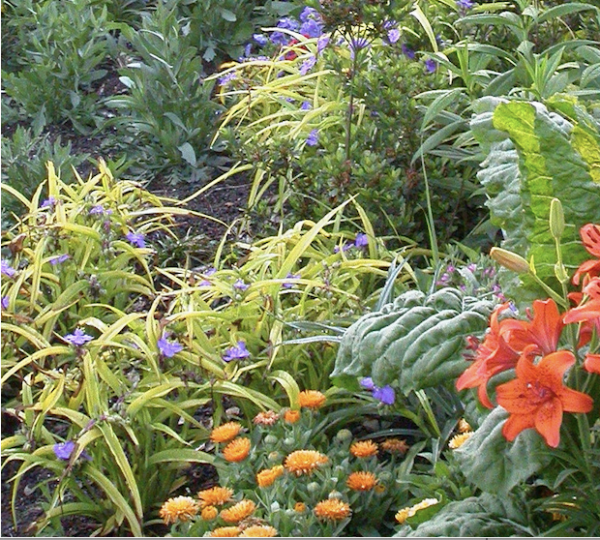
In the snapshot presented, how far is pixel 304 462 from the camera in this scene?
7.31ft

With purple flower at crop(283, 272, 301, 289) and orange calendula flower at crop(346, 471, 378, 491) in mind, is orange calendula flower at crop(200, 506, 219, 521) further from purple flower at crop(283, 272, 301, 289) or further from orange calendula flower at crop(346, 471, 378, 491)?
purple flower at crop(283, 272, 301, 289)

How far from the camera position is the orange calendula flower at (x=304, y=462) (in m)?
2.22

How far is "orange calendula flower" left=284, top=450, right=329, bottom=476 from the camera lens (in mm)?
2225

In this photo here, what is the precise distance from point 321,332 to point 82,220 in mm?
1045

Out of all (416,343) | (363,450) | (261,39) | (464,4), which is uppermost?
(464,4)

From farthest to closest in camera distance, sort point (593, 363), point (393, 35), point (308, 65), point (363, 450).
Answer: point (308, 65) → point (393, 35) → point (363, 450) → point (593, 363)

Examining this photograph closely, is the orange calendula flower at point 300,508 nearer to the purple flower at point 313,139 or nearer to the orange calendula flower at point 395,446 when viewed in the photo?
the orange calendula flower at point 395,446

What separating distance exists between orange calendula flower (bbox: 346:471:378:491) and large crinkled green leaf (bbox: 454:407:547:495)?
52 cm

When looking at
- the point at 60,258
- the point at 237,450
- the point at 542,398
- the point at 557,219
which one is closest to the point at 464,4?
the point at 60,258

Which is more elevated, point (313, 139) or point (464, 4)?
point (464, 4)

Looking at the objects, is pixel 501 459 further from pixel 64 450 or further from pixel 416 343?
pixel 64 450

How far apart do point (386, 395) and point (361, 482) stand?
24 centimetres

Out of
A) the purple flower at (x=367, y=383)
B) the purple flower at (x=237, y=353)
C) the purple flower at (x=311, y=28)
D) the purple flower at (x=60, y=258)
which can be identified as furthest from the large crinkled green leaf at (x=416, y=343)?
the purple flower at (x=311, y=28)

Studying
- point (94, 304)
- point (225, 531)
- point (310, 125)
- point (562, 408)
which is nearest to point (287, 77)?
point (310, 125)
